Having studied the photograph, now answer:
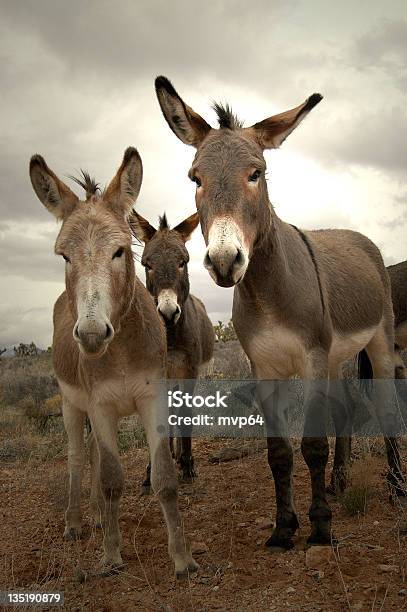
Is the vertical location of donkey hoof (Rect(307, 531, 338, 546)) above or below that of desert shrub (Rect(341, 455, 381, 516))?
below

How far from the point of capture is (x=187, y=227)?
7.51 metres

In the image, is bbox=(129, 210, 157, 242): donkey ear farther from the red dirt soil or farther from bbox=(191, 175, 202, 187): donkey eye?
bbox=(191, 175, 202, 187): donkey eye

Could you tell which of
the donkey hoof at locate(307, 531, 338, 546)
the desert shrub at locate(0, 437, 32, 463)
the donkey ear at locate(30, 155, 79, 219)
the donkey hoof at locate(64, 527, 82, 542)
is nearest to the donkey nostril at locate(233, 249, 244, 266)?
the donkey ear at locate(30, 155, 79, 219)

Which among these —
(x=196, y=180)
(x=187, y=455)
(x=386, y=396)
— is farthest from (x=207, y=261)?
(x=187, y=455)

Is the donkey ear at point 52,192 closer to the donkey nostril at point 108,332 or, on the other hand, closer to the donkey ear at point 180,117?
the donkey ear at point 180,117

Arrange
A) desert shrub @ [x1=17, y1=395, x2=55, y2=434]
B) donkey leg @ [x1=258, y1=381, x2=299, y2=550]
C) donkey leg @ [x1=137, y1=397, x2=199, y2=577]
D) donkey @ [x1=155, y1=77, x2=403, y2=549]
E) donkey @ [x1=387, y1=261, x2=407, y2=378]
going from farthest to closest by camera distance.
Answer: desert shrub @ [x1=17, y1=395, x2=55, y2=434] → donkey @ [x1=387, y1=261, x2=407, y2=378] → donkey leg @ [x1=258, y1=381, x2=299, y2=550] → donkey leg @ [x1=137, y1=397, x2=199, y2=577] → donkey @ [x1=155, y1=77, x2=403, y2=549]

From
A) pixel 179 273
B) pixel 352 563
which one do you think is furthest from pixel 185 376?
pixel 352 563

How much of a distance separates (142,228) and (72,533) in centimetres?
360

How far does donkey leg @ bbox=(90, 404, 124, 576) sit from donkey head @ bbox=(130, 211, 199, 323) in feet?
6.12

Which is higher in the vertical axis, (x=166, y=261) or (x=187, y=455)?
(x=166, y=261)

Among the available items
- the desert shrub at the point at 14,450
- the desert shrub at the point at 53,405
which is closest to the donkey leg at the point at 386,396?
the desert shrub at the point at 14,450

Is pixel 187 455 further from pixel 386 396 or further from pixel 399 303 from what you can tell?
pixel 399 303

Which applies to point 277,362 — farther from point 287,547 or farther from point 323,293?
point 287,547

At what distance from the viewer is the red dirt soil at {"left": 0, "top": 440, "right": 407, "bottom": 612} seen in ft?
12.9
